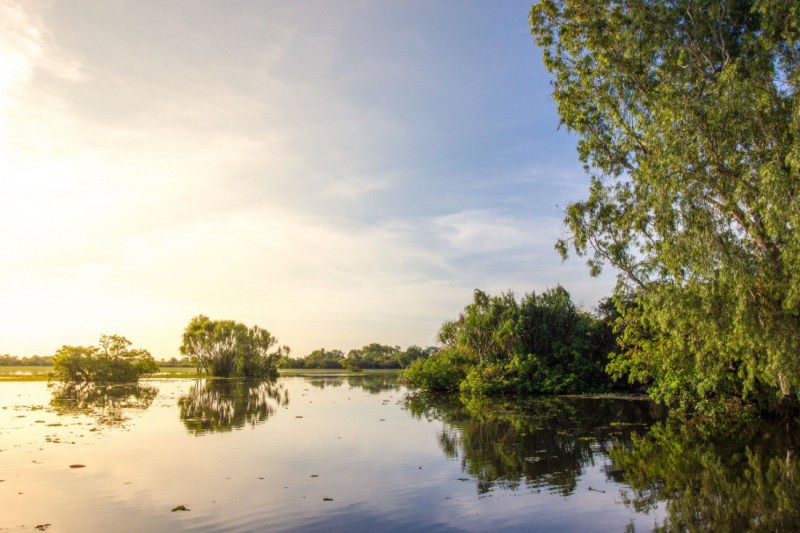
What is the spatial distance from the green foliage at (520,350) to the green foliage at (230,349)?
108ft

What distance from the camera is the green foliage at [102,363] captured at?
45.6m

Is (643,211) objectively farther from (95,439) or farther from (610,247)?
Answer: (95,439)

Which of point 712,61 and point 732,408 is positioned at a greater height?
point 712,61

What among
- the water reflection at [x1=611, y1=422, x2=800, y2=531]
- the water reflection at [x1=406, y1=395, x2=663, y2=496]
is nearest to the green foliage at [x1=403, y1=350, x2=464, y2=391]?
the water reflection at [x1=406, y1=395, x2=663, y2=496]

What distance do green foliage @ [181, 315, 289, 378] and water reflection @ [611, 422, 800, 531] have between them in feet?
203

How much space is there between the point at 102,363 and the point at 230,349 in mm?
24786

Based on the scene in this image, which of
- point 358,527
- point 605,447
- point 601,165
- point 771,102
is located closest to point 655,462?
point 605,447

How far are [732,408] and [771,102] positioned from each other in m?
14.7

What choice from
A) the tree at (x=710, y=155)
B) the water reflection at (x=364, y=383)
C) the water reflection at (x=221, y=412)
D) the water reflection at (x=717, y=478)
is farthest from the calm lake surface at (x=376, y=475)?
the water reflection at (x=364, y=383)

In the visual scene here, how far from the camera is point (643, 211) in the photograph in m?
19.3

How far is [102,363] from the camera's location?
4797 centimetres

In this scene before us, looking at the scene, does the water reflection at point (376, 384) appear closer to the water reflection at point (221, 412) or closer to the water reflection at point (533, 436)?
the water reflection at point (221, 412)

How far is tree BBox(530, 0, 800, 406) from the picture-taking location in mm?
14633

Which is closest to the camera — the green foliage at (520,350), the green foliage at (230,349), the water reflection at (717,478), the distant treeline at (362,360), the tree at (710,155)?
the water reflection at (717,478)
